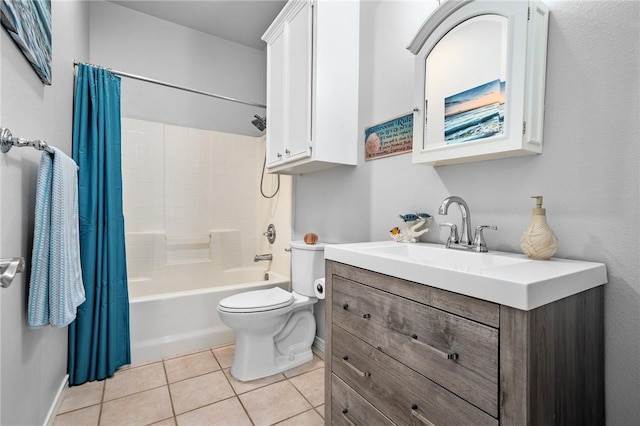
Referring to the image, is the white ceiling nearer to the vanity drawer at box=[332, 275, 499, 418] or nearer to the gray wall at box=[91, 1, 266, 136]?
the gray wall at box=[91, 1, 266, 136]

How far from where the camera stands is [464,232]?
4.06 ft

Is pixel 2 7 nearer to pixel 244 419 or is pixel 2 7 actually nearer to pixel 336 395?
pixel 336 395

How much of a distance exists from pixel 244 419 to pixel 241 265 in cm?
184

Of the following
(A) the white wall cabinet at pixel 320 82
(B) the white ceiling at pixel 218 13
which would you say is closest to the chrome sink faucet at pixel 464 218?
(A) the white wall cabinet at pixel 320 82

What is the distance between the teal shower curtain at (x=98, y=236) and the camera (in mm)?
1792

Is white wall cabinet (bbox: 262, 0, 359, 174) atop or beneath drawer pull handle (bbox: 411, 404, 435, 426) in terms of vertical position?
atop

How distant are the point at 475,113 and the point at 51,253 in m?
1.80

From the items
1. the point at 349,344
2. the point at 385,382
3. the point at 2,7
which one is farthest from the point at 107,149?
the point at 385,382

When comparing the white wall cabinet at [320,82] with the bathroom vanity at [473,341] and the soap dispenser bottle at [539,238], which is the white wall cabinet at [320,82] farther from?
the soap dispenser bottle at [539,238]

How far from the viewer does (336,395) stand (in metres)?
1.26

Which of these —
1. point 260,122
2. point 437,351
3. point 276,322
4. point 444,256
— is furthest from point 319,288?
point 260,122

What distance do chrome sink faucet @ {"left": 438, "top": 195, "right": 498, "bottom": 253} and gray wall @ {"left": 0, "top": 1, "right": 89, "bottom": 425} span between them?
1.56m

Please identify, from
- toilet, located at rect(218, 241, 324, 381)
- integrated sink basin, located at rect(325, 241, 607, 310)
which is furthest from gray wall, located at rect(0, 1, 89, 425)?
integrated sink basin, located at rect(325, 241, 607, 310)

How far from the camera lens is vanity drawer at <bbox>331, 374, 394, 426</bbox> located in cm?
106
